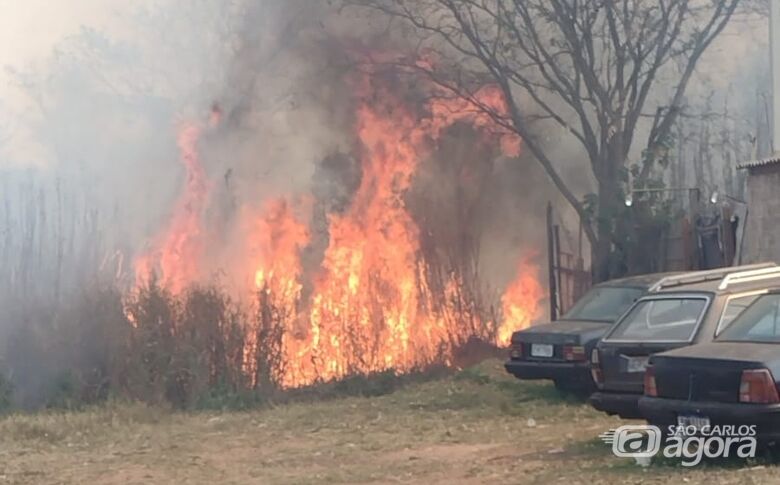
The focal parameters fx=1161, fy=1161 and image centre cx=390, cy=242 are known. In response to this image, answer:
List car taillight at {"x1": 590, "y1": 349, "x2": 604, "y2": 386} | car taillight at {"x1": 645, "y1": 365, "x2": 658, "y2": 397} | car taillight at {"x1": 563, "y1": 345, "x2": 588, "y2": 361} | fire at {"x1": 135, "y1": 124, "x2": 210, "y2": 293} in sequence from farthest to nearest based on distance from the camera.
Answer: fire at {"x1": 135, "y1": 124, "x2": 210, "y2": 293}
car taillight at {"x1": 563, "y1": 345, "x2": 588, "y2": 361}
car taillight at {"x1": 590, "y1": 349, "x2": 604, "y2": 386}
car taillight at {"x1": 645, "y1": 365, "x2": 658, "y2": 397}

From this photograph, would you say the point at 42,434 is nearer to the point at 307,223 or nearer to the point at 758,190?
the point at 307,223

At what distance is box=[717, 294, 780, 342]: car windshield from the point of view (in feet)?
29.0

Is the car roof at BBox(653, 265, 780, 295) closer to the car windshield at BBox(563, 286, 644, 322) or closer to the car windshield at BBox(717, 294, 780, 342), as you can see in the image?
the car windshield at BBox(717, 294, 780, 342)

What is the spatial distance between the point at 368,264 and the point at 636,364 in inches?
365

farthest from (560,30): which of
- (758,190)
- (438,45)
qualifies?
(758,190)

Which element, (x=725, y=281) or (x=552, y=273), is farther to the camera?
(x=552, y=273)

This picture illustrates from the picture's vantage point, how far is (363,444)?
38.4 ft

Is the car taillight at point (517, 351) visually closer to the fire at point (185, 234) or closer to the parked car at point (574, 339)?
the parked car at point (574, 339)

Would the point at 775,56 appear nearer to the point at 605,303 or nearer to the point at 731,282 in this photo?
the point at 605,303

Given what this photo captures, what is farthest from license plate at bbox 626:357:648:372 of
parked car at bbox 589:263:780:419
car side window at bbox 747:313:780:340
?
car side window at bbox 747:313:780:340

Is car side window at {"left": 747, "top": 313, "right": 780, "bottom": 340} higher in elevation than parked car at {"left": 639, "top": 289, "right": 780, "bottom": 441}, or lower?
higher

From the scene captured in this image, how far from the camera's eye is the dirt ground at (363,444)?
31.0ft

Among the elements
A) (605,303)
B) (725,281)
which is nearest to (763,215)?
(605,303)

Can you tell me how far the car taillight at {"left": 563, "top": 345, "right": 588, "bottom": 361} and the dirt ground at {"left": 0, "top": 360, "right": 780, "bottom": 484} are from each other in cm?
54
